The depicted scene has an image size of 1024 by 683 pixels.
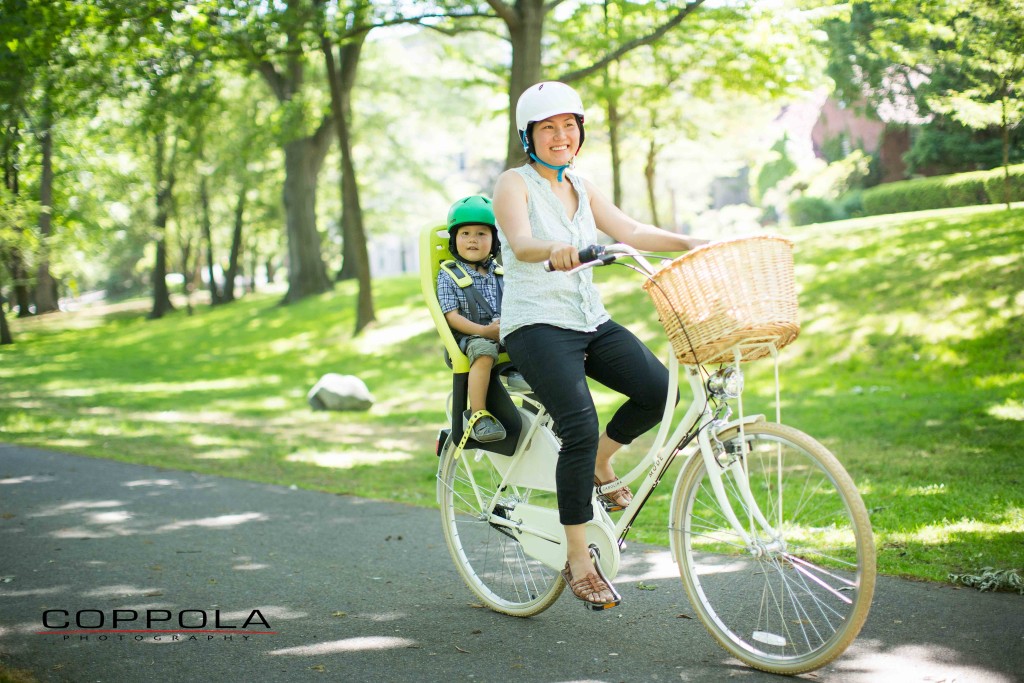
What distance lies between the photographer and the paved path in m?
3.66

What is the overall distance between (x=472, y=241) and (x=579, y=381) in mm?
1048

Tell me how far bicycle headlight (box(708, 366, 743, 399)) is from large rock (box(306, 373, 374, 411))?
10.5 meters

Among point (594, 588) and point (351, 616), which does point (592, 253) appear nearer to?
point (594, 588)

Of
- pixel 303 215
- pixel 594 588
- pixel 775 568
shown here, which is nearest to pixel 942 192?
pixel 775 568

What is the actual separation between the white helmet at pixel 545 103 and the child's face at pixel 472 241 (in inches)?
29.1

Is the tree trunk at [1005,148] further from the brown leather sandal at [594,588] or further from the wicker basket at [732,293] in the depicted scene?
the brown leather sandal at [594,588]

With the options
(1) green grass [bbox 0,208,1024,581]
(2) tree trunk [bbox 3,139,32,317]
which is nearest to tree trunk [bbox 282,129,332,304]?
(2) tree trunk [bbox 3,139,32,317]

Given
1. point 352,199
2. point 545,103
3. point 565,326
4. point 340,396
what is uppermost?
point 352,199

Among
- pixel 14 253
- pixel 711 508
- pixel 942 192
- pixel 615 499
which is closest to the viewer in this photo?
pixel 711 508

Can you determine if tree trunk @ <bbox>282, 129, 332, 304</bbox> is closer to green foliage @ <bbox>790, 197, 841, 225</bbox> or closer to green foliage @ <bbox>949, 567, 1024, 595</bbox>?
green foliage @ <bbox>790, 197, 841, 225</bbox>

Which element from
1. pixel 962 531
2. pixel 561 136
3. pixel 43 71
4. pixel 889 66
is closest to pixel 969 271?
pixel 889 66

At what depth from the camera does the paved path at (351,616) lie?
366 centimetres

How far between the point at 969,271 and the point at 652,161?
1573 cm

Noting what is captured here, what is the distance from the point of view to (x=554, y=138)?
390 centimetres
